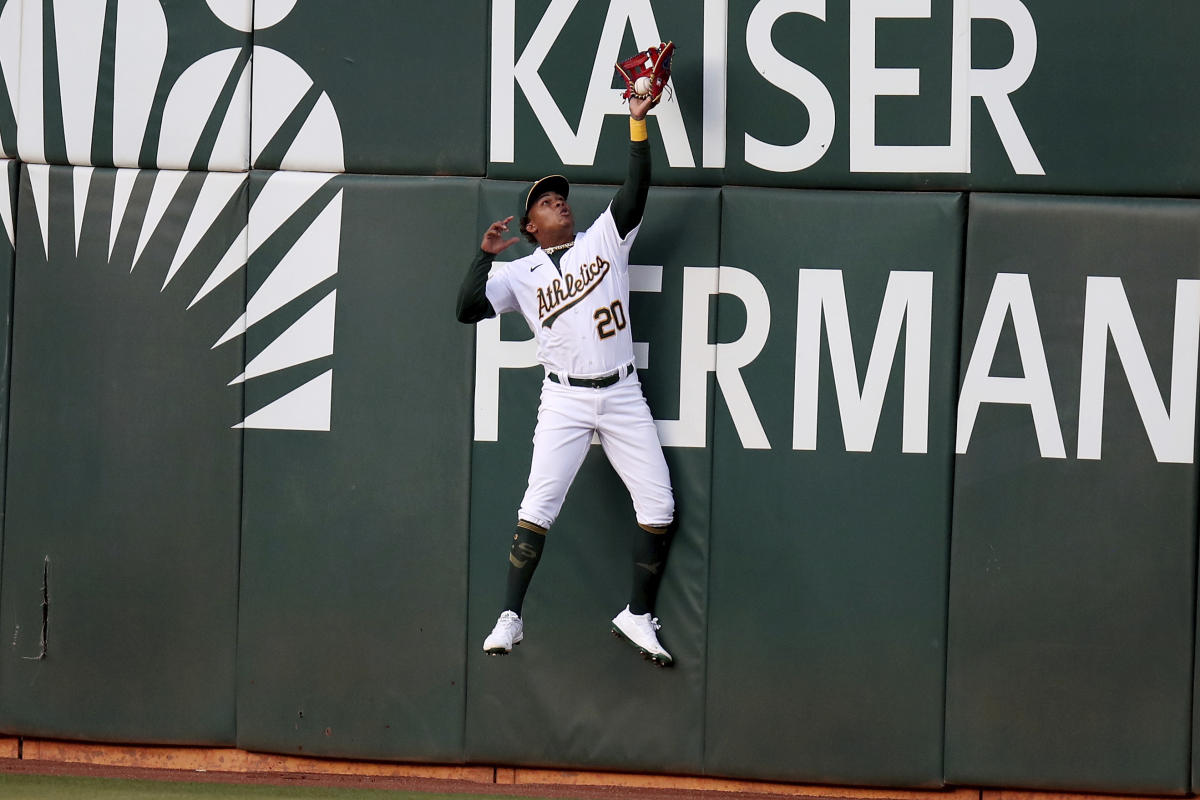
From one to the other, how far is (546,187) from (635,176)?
403 mm

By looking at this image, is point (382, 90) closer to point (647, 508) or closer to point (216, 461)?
point (216, 461)

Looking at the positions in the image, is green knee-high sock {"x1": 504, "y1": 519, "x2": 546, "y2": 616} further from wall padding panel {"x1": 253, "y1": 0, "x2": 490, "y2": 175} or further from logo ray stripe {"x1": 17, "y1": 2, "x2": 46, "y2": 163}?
logo ray stripe {"x1": 17, "y1": 2, "x2": 46, "y2": 163}

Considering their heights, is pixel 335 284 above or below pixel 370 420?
above

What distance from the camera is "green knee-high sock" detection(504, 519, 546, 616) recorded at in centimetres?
404

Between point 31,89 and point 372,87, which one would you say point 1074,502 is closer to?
point 372,87

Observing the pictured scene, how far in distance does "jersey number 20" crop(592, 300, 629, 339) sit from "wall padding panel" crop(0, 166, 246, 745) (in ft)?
5.03

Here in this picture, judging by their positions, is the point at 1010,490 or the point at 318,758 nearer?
the point at 1010,490

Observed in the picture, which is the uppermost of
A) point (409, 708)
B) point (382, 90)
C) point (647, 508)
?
point (382, 90)

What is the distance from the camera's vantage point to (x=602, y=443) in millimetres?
4145

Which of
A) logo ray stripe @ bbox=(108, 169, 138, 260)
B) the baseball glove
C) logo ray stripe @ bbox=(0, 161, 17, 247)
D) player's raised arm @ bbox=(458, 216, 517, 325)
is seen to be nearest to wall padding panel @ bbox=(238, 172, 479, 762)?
player's raised arm @ bbox=(458, 216, 517, 325)

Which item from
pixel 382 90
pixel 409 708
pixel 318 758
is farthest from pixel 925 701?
pixel 382 90

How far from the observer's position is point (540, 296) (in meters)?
4.09

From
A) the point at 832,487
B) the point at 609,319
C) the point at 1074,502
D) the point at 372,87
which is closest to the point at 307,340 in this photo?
the point at 372,87

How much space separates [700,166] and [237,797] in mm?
3097
